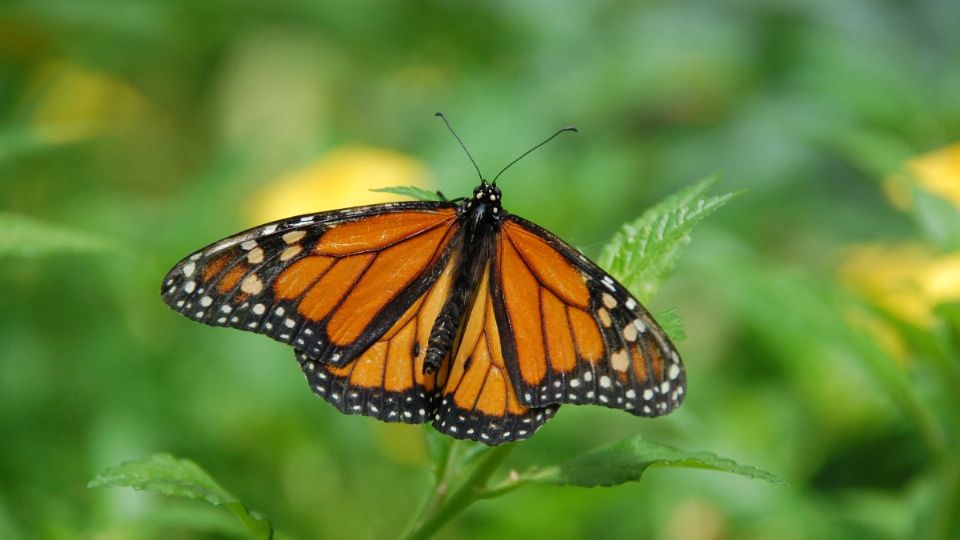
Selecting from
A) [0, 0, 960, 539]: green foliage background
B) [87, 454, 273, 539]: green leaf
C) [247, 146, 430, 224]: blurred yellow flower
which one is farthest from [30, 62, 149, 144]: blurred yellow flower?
[87, 454, 273, 539]: green leaf

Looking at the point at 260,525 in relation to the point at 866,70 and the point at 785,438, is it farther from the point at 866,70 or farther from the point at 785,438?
the point at 866,70

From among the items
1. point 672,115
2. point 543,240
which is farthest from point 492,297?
point 672,115

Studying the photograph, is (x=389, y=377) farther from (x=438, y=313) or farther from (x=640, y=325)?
(x=640, y=325)

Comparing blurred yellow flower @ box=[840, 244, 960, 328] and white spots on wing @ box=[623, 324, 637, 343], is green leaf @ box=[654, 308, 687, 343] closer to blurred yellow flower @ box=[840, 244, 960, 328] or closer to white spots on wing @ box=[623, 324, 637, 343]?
white spots on wing @ box=[623, 324, 637, 343]

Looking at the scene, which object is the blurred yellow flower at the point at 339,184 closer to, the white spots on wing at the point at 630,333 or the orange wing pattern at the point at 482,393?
the orange wing pattern at the point at 482,393

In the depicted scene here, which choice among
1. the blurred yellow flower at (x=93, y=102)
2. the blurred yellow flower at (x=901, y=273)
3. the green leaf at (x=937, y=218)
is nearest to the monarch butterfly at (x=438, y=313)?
the green leaf at (x=937, y=218)

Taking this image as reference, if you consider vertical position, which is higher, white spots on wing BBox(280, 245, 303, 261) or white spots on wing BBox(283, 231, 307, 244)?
white spots on wing BBox(283, 231, 307, 244)

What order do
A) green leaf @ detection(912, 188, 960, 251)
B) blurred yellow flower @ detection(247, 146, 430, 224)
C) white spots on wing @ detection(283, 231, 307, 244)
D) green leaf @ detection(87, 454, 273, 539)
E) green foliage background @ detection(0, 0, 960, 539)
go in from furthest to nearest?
blurred yellow flower @ detection(247, 146, 430, 224), green foliage background @ detection(0, 0, 960, 539), green leaf @ detection(912, 188, 960, 251), white spots on wing @ detection(283, 231, 307, 244), green leaf @ detection(87, 454, 273, 539)
